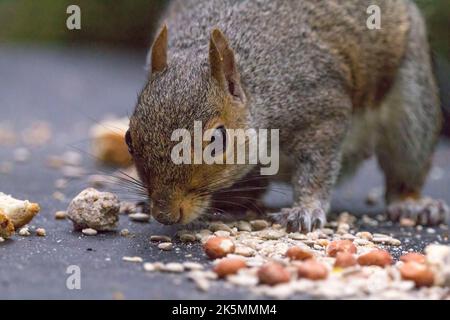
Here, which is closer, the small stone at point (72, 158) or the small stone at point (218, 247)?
the small stone at point (218, 247)

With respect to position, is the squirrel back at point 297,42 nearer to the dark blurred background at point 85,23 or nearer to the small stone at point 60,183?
the small stone at point 60,183

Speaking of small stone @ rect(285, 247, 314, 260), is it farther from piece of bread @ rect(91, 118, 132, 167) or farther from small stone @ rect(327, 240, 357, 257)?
piece of bread @ rect(91, 118, 132, 167)

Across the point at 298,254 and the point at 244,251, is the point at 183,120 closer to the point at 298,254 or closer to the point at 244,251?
the point at 244,251

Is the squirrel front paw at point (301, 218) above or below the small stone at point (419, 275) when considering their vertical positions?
above

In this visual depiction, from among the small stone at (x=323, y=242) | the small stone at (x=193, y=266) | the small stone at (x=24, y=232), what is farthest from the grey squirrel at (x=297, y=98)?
the small stone at (x=24, y=232)

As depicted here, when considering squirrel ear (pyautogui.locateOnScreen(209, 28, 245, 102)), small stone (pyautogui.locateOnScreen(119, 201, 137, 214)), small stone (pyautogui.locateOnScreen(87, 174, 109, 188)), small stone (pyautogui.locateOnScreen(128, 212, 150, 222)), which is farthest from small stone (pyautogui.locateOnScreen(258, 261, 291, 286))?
small stone (pyautogui.locateOnScreen(87, 174, 109, 188))

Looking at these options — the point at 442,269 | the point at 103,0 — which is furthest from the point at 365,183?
the point at 103,0
